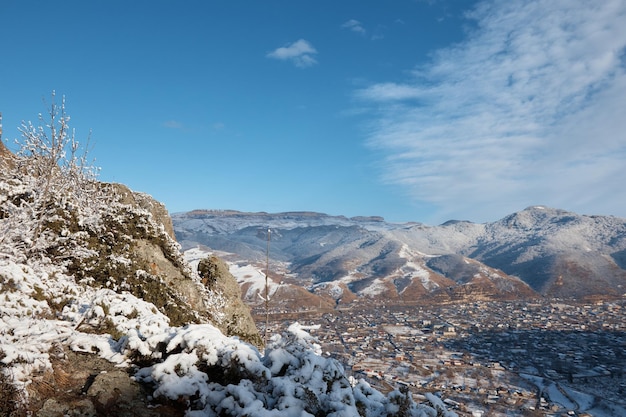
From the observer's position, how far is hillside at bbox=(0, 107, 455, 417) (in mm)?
5996

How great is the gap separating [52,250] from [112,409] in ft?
30.6

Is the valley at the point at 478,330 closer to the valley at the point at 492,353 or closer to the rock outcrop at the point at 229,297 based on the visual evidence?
the valley at the point at 492,353

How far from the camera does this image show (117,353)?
769 cm

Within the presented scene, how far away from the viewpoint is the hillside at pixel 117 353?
19.7 ft

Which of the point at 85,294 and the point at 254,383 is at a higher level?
the point at 85,294

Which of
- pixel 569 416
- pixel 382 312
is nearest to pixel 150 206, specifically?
pixel 569 416

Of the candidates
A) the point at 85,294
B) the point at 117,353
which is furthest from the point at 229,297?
the point at 117,353

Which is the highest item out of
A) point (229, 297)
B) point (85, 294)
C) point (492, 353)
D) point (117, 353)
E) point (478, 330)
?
point (85, 294)

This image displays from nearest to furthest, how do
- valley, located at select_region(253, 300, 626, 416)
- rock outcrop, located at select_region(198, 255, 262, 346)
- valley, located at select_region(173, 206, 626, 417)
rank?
rock outcrop, located at select_region(198, 255, 262, 346), valley, located at select_region(253, 300, 626, 416), valley, located at select_region(173, 206, 626, 417)

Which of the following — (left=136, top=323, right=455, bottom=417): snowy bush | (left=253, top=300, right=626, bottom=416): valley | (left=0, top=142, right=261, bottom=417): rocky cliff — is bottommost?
(left=253, top=300, right=626, bottom=416): valley

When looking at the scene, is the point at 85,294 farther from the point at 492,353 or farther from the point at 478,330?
the point at 478,330

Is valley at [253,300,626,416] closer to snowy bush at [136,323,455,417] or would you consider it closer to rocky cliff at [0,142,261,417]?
rocky cliff at [0,142,261,417]

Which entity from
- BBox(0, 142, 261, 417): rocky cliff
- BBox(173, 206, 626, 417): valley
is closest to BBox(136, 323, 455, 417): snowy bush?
BBox(0, 142, 261, 417): rocky cliff

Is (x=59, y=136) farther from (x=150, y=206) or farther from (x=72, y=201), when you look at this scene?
(x=150, y=206)
